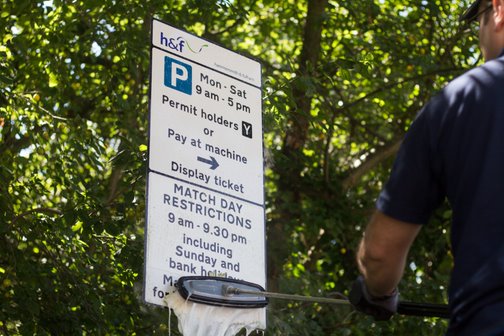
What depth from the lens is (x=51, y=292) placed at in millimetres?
8273

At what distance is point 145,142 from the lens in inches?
351

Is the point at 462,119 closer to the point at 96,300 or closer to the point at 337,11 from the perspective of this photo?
the point at 96,300

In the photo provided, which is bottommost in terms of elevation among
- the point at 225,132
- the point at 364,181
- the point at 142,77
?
the point at 225,132

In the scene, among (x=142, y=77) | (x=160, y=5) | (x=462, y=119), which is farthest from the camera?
(x=142, y=77)

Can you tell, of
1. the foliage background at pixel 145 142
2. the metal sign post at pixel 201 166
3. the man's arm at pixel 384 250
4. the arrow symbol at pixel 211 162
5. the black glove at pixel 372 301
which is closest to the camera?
the man's arm at pixel 384 250

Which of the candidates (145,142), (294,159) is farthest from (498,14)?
(294,159)

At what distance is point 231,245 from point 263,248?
0.23 meters

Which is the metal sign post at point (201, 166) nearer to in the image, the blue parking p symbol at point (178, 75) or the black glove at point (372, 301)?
the blue parking p symbol at point (178, 75)

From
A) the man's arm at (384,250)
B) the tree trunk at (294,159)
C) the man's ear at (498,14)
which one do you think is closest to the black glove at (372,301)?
the man's arm at (384,250)

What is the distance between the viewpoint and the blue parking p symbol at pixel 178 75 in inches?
199

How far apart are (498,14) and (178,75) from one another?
2609mm

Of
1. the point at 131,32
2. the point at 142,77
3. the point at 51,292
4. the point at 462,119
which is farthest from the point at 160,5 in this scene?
the point at 462,119

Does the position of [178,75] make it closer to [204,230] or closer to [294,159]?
[204,230]

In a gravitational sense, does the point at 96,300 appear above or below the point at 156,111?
below
